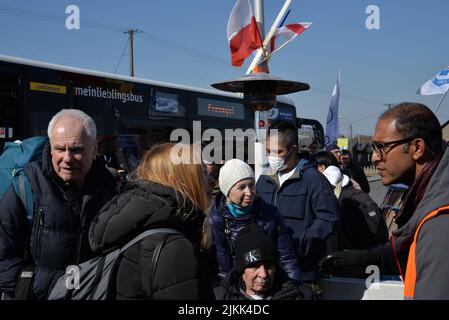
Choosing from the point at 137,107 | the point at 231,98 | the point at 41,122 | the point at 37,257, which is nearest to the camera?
the point at 37,257

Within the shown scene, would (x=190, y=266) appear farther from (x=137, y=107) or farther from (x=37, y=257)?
(x=137, y=107)

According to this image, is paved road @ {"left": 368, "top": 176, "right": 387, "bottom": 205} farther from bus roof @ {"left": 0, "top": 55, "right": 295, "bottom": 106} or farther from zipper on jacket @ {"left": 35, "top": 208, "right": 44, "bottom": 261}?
zipper on jacket @ {"left": 35, "top": 208, "right": 44, "bottom": 261}

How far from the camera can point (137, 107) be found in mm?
9875

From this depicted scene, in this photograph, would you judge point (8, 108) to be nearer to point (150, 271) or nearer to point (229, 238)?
point (229, 238)

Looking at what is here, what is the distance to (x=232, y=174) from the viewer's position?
3.45 metres

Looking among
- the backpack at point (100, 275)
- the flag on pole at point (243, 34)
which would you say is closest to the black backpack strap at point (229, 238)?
the backpack at point (100, 275)

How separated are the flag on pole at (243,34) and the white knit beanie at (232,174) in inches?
64.4

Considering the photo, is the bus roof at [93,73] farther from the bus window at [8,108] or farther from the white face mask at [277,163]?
the white face mask at [277,163]

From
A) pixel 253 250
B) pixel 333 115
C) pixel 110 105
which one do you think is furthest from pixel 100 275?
pixel 110 105

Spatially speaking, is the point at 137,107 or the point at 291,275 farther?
the point at 137,107

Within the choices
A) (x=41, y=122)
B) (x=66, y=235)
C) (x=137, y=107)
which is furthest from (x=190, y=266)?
(x=137, y=107)
